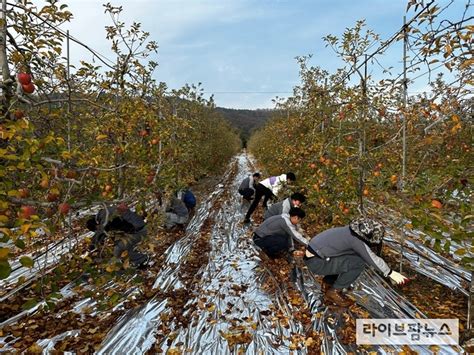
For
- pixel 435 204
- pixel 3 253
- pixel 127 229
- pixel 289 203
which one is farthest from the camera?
pixel 289 203

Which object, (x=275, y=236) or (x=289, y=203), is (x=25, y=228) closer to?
(x=275, y=236)

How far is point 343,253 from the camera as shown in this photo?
3.45 metres

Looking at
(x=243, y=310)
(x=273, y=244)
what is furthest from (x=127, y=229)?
(x=273, y=244)

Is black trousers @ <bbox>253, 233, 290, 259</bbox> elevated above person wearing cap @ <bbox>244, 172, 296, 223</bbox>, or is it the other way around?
person wearing cap @ <bbox>244, 172, 296, 223</bbox>

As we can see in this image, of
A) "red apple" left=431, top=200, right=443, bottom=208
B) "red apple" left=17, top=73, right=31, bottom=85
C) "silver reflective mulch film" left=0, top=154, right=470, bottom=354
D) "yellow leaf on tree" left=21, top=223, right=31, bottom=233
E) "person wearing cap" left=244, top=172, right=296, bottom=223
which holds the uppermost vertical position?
"red apple" left=17, top=73, right=31, bottom=85

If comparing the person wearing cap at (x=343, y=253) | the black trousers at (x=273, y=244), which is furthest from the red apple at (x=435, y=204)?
the black trousers at (x=273, y=244)

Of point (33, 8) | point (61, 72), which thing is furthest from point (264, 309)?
point (33, 8)

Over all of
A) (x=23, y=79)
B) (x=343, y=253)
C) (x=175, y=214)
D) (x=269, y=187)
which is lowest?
(x=175, y=214)

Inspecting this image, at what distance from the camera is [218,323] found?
310 cm

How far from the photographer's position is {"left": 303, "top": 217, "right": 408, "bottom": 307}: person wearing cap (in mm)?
3242

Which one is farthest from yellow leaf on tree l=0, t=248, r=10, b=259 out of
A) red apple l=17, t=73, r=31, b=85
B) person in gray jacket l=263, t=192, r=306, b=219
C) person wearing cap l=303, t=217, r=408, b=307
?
person in gray jacket l=263, t=192, r=306, b=219

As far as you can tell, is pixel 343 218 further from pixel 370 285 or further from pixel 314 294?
pixel 314 294

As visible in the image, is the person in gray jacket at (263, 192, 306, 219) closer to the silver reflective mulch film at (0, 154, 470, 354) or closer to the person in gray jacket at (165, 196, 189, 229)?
the silver reflective mulch film at (0, 154, 470, 354)

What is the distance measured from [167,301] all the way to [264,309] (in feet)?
3.55
